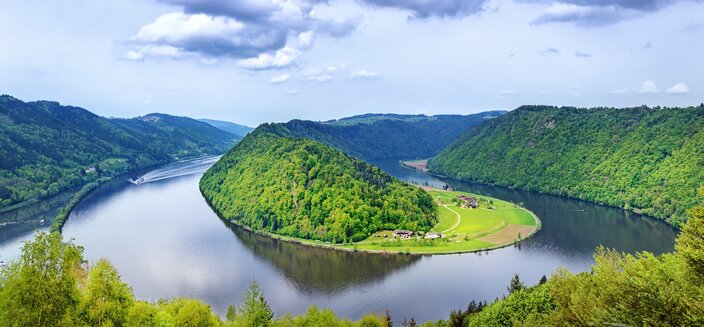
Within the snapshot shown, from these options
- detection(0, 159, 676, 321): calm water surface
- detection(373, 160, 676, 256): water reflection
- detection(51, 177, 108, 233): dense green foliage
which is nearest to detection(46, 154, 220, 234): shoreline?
detection(51, 177, 108, 233): dense green foliage

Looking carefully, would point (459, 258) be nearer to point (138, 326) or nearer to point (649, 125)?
point (138, 326)

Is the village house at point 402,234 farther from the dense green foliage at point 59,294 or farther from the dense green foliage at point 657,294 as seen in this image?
the dense green foliage at point 657,294

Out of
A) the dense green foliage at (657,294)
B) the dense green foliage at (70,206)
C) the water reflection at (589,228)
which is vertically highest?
the dense green foliage at (657,294)

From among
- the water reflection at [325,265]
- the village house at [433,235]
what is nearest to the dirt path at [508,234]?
the village house at [433,235]

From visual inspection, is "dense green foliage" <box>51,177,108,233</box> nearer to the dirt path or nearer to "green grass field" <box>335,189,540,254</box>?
"green grass field" <box>335,189,540,254</box>

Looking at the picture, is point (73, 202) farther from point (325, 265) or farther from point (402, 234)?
point (402, 234)
